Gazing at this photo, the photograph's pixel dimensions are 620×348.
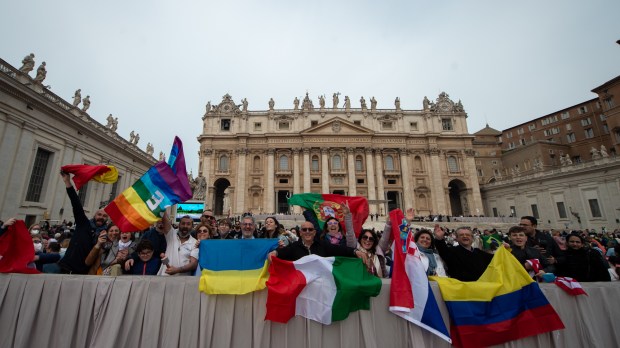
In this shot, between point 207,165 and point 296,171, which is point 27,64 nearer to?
point 207,165

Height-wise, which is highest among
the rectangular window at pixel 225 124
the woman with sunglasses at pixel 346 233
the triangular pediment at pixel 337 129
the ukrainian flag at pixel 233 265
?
the rectangular window at pixel 225 124

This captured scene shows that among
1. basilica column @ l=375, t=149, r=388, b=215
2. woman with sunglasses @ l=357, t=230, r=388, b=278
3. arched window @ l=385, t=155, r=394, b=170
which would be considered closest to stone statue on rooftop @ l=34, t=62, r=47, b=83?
woman with sunglasses @ l=357, t=230, r=388, b=278

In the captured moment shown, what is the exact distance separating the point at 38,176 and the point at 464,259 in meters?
25.3

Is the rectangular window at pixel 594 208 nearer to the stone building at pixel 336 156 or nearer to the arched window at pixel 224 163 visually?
the stone building at pixel 336 156

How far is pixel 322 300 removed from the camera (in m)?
3.21

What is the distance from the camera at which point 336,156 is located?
1614 inches

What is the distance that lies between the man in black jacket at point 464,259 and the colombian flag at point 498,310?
0.33 m

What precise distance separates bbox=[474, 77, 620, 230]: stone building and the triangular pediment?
21.8 m

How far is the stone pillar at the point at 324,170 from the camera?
3878 cm

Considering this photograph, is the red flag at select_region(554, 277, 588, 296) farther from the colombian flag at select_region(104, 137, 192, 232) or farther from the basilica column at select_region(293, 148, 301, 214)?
the basilica column at select_region(293, 148, 301, 214)

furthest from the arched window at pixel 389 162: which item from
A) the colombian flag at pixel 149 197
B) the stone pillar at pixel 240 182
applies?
the colombian flag at pixel 149 197

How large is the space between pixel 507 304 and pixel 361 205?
3.29m

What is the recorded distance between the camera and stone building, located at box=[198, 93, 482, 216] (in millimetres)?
39062

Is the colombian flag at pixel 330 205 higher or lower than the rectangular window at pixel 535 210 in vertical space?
lower
